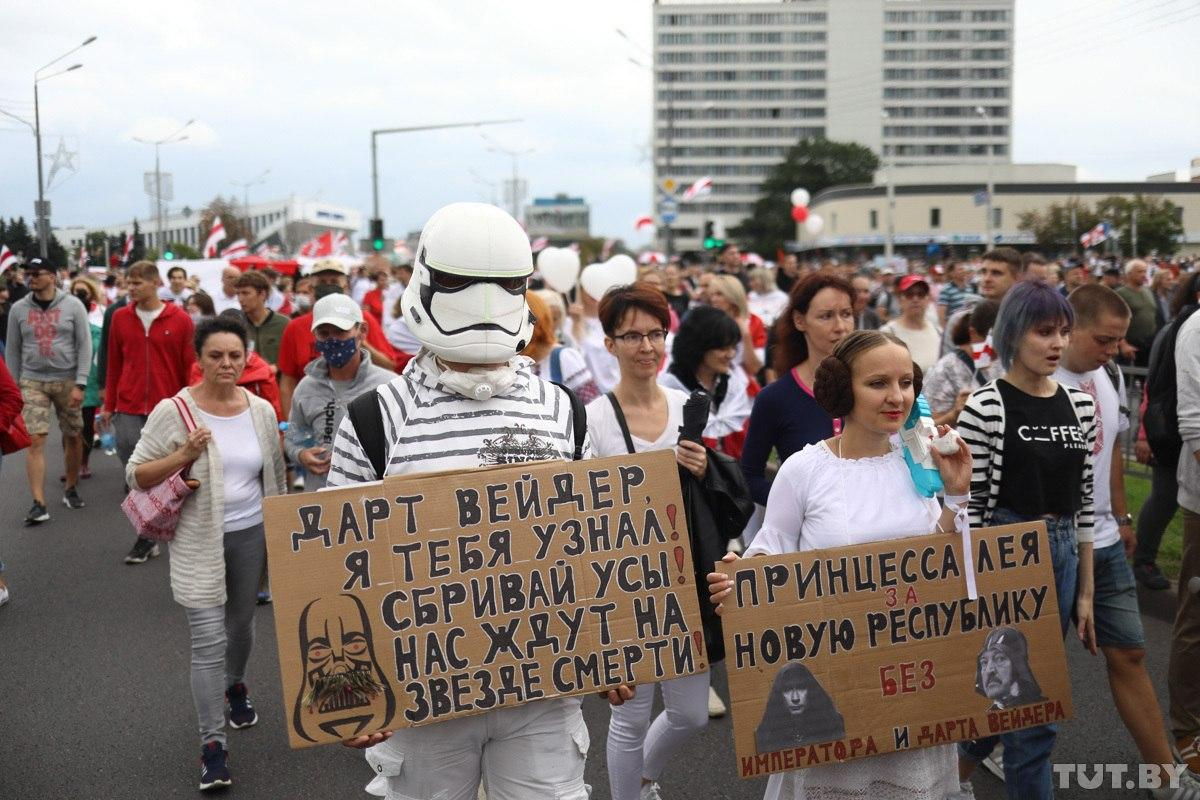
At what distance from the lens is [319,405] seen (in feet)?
18.3

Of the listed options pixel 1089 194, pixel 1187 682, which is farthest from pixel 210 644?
pixel 1089 194

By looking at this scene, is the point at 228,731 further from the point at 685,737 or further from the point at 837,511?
the point at 837,511

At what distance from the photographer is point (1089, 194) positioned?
9444cm

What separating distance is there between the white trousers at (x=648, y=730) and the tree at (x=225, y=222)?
214 feet

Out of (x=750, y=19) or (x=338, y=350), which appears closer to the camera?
(x=338, y=350)

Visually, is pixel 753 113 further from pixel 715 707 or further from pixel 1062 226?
pixel 715 707

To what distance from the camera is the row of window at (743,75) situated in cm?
14000


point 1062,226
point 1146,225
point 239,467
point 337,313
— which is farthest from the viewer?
point 1062,226

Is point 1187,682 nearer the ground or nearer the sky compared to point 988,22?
nearer the ground

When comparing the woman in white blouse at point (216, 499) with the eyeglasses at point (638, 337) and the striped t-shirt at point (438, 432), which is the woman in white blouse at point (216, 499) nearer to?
the eyeglasses at point (638, 337)

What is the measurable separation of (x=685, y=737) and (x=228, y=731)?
2.44 m

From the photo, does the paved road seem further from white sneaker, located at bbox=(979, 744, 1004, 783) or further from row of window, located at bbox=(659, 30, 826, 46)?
row of window, located at bbox=(659, 30, 826, 46)

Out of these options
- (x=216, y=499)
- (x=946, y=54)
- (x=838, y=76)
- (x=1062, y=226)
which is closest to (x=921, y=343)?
(x=216, y=499)

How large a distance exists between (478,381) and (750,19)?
145342 mm
